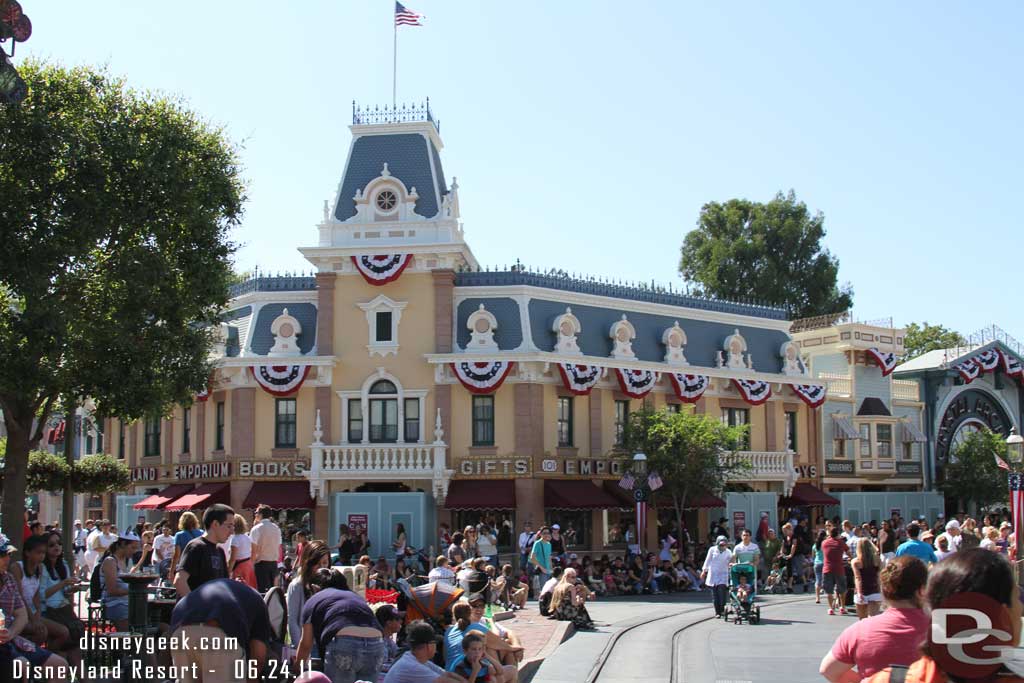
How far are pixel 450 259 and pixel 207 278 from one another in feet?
36.8

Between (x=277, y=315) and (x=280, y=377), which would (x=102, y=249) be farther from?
(x=277, y=315)

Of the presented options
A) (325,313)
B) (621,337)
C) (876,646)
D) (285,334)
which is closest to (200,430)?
(285,334)

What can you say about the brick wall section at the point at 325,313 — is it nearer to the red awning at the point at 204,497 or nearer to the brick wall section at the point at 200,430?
the brick wall section at the point at 200,430

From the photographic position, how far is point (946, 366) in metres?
46.1

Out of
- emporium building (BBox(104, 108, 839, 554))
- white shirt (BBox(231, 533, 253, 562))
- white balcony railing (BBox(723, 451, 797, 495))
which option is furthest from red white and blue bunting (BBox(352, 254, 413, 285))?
white shirt (BBox(231, 533, 253, 562))

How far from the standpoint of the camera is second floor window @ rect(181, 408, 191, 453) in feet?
119

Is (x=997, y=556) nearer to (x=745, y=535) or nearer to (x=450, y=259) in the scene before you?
(x=745, y=535)

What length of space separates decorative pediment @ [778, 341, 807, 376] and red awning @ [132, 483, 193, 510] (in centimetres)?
1971

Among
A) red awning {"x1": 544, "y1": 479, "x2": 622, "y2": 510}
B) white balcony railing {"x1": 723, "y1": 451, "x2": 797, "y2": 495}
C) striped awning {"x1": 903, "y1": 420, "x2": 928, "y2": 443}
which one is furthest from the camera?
striped awning {"x1": 903, "y1": 420, "x2": 928, "y2": 443}

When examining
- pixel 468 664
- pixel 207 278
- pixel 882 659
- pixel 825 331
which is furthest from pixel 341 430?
pixel 882 659

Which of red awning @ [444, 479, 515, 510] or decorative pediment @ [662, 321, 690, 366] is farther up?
decorative pediment @ [662, 321, 690, 366]

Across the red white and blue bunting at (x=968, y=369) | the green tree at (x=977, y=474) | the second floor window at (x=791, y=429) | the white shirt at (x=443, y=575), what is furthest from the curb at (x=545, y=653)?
the red white and blue bunting at (x=968, y=369)

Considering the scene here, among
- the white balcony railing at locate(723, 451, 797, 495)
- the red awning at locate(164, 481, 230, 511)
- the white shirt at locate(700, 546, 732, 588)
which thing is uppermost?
the white balcony railing at locate(723, 451, 797, 495)

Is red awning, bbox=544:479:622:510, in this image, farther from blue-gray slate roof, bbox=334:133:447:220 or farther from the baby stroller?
the baby stroller
